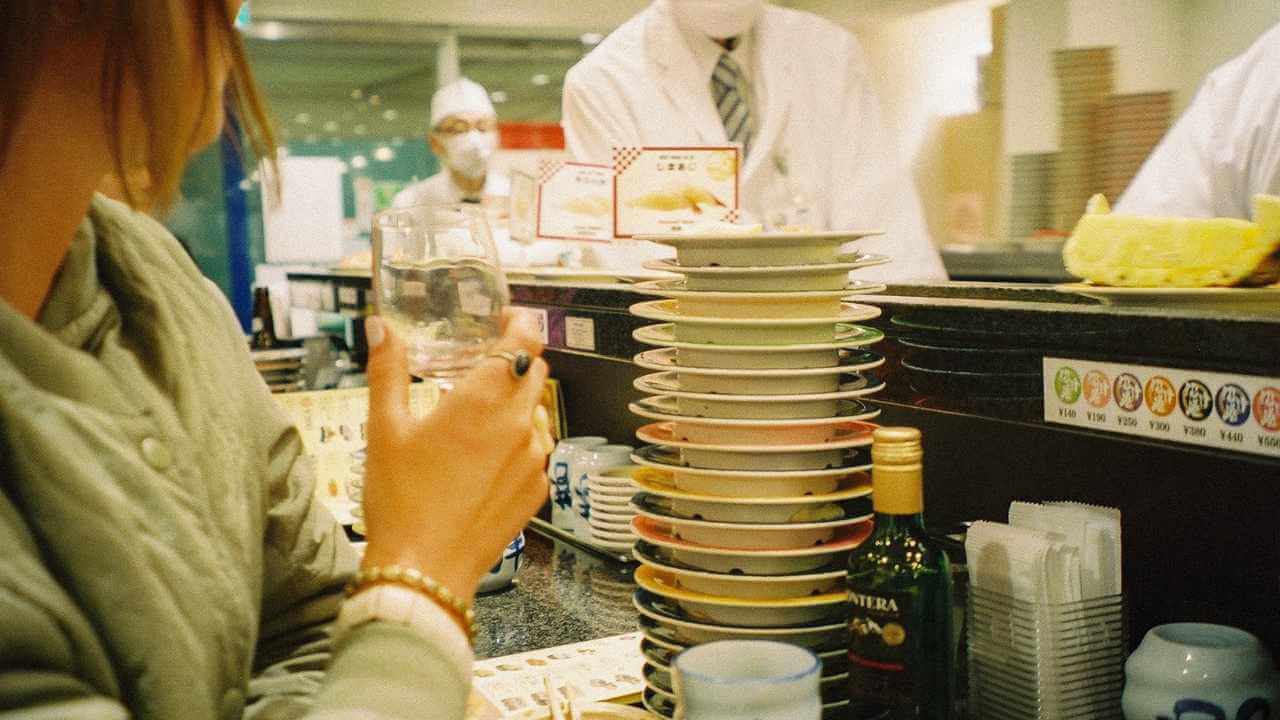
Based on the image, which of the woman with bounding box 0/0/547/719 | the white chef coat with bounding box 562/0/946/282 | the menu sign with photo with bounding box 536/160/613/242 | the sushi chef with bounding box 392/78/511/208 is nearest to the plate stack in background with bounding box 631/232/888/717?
the woman with bounding box 0/0/547/719

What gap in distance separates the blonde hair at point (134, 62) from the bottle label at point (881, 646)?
667 mm

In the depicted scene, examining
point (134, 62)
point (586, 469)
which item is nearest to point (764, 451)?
point (134, 62)

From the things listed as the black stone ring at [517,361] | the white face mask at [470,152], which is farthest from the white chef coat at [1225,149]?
the white face mask at [470,152]

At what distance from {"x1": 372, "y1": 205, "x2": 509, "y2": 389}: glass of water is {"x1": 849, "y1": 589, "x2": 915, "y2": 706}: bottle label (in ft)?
1.39

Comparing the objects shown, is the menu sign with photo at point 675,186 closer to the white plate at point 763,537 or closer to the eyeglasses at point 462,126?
the white plate at point 763,537

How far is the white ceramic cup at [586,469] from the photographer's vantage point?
6.10 ft

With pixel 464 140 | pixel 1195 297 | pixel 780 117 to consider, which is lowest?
pixel 1195 297

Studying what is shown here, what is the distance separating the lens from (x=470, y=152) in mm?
6012

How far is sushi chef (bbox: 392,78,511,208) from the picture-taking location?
6020 millimetres

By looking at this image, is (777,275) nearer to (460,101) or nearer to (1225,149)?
(1225,149)

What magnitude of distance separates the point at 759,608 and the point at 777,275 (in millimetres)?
322

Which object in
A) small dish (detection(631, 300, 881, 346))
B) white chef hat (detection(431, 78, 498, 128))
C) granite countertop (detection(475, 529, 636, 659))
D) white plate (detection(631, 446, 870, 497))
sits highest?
white chef hat (detection(431, 78, 498, 128))

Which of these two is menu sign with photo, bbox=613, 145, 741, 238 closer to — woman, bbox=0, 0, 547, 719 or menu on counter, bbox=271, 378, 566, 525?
menu on counter, bbox=271, 378, 566, 525

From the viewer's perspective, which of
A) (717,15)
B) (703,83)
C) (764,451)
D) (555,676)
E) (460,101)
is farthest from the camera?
(460,101)
